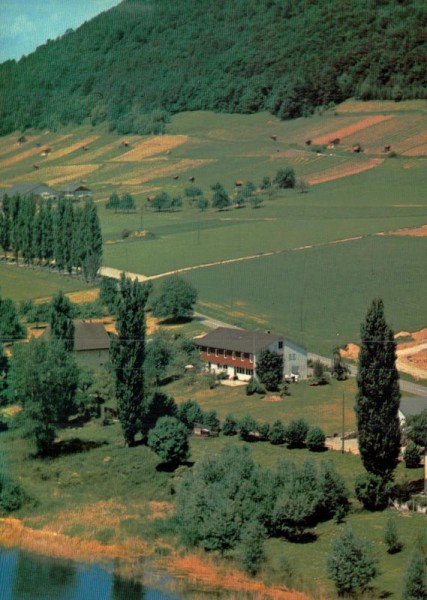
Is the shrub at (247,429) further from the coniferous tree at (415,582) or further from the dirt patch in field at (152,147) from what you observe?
the dirt patch in field at (152,147)

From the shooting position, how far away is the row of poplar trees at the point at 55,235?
38.0 meters

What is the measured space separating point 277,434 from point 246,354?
192 inches

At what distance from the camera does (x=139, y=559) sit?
17.2 metres

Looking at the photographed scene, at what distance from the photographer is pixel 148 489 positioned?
2011 centimetres

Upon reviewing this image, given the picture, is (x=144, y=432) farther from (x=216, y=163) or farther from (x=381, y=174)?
(x=216, y=163)

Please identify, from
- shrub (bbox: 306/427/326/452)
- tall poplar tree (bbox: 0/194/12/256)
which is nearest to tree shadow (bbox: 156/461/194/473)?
shrub (bbox: 306/427/326/452)

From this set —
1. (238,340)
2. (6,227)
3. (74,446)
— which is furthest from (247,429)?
(6,227)

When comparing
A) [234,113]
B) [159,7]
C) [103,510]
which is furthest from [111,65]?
[103,510]

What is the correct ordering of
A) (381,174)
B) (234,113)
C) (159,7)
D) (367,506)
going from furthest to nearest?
(159,7) → (234,113) → (381,174) → (367,506)

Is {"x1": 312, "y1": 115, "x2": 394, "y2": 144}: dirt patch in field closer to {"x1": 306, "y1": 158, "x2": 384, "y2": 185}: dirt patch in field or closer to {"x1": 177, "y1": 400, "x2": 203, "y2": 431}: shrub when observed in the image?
{"x1": 306, "y1": 158, "x2": 384, "y2": 185}: dirt patch in field

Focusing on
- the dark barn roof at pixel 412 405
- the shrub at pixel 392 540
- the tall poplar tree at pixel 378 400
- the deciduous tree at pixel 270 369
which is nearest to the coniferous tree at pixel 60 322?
the deciduous tree at pixel 270 369

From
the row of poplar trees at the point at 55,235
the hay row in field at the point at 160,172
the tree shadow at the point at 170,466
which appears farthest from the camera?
the hay row in field at the point at 160,172

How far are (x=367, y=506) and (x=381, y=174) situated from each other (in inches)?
1256

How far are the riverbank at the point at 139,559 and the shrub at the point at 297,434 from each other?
4666 mm
